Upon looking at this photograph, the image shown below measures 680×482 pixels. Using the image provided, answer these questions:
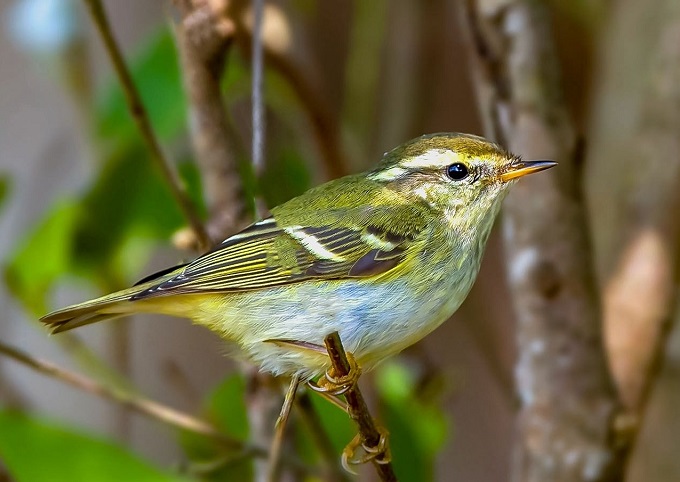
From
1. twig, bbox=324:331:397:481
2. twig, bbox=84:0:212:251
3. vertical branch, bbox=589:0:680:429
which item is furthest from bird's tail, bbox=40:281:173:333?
vertical branch, bbox=589:0:680:429

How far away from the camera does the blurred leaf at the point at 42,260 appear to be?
5.18ft

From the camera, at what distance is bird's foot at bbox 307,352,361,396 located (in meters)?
0.98

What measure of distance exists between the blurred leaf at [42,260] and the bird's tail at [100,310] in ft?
1.19

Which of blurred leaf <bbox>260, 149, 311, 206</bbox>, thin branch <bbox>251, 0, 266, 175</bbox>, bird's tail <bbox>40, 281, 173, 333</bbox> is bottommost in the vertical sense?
bird's tail <bbox>40, 281, 173, 333</bbox>

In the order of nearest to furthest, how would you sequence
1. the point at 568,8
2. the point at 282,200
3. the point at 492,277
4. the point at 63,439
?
the point at 63,439 < the point at 282,200 < the point at 568,8 < the point at 492,277

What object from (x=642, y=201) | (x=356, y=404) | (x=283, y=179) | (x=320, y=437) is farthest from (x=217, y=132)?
(x=642, y=201)

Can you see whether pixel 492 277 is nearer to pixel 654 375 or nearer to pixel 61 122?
pixel 654 375

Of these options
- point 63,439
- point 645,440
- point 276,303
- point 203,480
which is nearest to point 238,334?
point 276,303

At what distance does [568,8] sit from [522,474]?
172cm

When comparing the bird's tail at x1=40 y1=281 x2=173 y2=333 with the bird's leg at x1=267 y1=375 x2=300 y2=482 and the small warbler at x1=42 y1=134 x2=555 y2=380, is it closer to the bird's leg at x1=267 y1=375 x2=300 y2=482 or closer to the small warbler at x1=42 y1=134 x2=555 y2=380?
the small warbler at x1=42 y1=134 x2=555 y2=380

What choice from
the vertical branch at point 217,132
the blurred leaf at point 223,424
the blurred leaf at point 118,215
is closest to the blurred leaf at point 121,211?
the blurred leaf at point 118,215

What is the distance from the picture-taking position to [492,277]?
3.05 metres

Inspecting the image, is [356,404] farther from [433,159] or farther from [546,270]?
[546,270]

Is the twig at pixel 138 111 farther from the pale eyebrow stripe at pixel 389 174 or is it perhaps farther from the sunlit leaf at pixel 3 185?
the sunlit leaf at pixel 3 185
